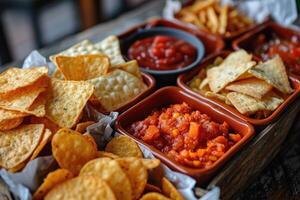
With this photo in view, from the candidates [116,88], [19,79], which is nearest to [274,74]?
[116,88]

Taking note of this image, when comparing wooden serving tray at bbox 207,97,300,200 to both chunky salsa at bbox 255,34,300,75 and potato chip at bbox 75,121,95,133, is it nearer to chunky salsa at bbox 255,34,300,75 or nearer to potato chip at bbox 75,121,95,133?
chunky salsa at bbox 255,34,300,75

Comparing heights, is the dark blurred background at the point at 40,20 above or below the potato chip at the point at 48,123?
below

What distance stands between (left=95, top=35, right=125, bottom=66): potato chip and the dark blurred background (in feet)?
4.35

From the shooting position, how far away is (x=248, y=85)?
1.83 m

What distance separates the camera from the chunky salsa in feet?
7.10

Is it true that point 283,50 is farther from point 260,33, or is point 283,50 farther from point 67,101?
point 67,101

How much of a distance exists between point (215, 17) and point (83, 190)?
1.57 m

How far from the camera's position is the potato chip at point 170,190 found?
4.57 feet

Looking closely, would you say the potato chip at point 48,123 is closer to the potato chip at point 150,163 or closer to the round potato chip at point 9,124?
the round potato chip at point 9,124

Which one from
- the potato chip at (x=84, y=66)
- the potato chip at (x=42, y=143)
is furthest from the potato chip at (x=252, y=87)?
the potato chip at (x=42, y=143)

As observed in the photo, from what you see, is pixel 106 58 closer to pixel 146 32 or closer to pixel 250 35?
pixel 146 32

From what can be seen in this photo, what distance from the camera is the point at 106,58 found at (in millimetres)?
1873

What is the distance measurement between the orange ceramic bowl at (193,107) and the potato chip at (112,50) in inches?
11.8

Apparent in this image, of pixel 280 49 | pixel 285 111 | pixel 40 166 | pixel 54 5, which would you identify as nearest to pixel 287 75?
pixel 285 111
